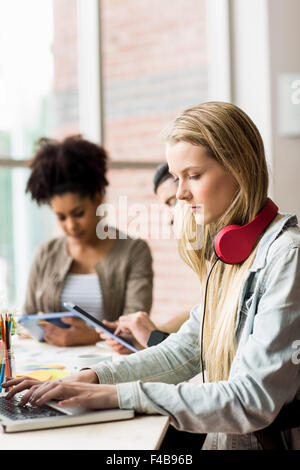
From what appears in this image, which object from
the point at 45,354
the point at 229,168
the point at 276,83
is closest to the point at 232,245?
the point at 229,168

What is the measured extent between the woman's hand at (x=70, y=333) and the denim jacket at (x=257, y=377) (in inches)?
35.0

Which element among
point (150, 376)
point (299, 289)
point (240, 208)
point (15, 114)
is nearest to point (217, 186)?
point (240, 208)

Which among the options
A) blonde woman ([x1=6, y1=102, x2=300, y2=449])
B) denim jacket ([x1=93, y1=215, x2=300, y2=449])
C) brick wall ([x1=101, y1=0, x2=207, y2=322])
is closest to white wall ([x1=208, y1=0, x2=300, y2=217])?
brick wall ([x1=101, y1=0, x2=207, y2=322])

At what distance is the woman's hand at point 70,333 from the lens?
1953 millimetres

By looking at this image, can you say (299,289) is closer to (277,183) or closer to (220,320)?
(220,320)

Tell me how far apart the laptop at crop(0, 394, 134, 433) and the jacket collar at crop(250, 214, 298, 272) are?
0.37 meters

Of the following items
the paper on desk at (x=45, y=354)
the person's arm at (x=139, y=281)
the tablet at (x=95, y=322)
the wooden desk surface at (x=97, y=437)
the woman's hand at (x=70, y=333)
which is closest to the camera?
the wooden desk surface at (x=97, y=437)

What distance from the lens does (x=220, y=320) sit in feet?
3.99

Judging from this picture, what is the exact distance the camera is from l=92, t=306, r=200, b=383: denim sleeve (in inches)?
47.8

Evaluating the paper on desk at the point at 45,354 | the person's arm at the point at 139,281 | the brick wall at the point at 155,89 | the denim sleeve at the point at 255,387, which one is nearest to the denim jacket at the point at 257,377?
the denim sleeve at the point at 255,387

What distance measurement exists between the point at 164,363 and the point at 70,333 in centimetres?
74

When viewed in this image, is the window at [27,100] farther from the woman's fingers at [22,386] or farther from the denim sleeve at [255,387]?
the denim sleeve at [255,387]

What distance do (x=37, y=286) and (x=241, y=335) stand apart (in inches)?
55.6

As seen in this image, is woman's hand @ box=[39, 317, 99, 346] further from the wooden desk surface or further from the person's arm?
the wooden desk surface
